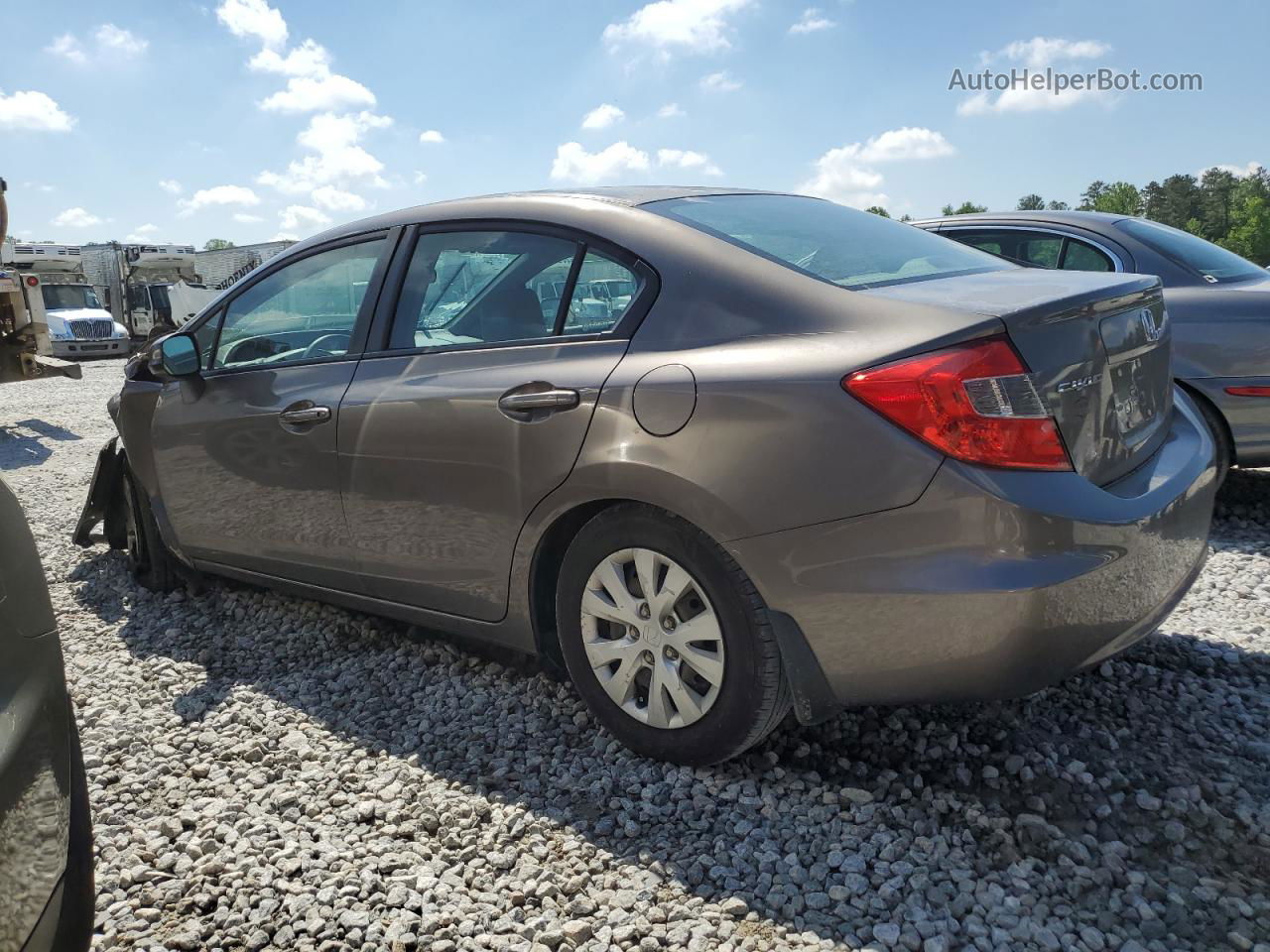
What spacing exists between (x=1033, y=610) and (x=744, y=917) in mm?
926

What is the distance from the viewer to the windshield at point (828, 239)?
2.73m

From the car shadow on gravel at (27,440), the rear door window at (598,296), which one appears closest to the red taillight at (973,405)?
the rear door window at (598,296)

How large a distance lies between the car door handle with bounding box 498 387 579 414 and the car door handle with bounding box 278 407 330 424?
847 mm

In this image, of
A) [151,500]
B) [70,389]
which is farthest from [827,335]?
[70,389]

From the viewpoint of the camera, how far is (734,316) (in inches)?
99.6

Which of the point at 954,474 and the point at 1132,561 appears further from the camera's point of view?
the point at 1132,561

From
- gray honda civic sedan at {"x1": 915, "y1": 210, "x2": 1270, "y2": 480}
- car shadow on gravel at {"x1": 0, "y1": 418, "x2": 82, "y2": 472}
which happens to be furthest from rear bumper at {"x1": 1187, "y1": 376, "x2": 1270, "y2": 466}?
car shadow on gravel at {"x1": 0, "y1": 418, "x2": 82, "y2": 472}

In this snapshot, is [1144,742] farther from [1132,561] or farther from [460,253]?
[460,253]

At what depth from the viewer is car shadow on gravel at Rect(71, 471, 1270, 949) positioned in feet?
7.16

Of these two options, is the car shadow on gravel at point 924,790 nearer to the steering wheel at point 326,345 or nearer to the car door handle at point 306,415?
the car door handle at point 306,415

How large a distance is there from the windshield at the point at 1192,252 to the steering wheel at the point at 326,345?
13.8ft

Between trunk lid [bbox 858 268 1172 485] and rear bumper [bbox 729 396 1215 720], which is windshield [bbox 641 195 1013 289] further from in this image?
rear bumper [bbox 729 396 1215 720]

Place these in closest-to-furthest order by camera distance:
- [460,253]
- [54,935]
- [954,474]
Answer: [54,935]
[954,474]
[460,253]

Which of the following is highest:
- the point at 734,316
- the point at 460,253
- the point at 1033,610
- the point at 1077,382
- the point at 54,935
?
the point at 460,253
